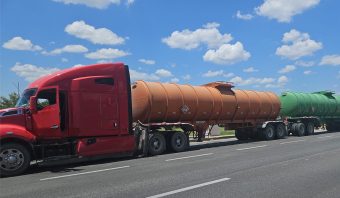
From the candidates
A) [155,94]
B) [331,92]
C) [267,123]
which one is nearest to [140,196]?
[155,94]

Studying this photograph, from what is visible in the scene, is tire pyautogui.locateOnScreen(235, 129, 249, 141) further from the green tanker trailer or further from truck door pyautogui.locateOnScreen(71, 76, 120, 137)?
truck door pyautogui.locateOnScreen(71, 76, 120, 137)

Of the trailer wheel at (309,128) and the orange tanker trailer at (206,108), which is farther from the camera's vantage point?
the trailer wheel at (309,128)

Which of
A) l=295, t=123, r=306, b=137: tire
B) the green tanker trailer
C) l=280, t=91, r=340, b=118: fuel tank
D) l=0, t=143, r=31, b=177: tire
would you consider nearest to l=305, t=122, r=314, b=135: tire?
the green tanker trailer

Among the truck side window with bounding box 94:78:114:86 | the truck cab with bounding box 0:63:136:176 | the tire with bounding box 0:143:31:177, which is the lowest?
the tire with bounding box 0:143:31:177

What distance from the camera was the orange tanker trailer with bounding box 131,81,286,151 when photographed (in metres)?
18.2

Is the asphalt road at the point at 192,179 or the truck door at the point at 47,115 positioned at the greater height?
the truck door at the point at 47,115

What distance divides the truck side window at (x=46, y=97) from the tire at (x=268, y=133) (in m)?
15.4

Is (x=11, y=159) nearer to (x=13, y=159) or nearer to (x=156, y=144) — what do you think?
(x=13, y=159)

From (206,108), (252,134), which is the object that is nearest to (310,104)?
(252,134)

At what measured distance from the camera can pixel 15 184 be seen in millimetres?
10352

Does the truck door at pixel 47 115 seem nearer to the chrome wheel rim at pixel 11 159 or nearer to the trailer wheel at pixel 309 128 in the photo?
the chrome wheel rim at pixel 11 159

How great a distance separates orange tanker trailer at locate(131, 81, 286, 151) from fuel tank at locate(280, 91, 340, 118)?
3.22m

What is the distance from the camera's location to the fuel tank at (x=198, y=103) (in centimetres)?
1820

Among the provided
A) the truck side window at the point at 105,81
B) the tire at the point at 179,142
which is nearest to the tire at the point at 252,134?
the tire at the point at 179,142
